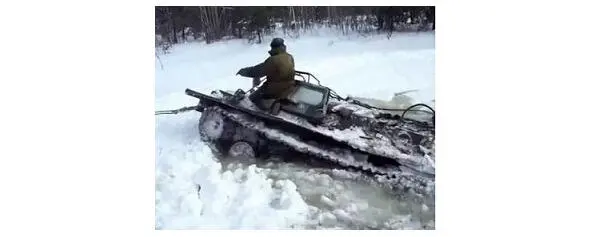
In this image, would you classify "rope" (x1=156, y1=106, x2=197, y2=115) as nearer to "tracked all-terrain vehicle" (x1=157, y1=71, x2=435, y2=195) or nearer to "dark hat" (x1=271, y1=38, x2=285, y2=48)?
"tracked all-terrain vehicle" (x1=157, y1=71, x2=435, y2=195)

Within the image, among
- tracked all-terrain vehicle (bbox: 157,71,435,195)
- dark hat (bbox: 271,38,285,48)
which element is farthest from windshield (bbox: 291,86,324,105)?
dark hat (bbox: 271,38,285,48)

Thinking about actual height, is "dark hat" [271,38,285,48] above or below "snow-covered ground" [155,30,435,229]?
above

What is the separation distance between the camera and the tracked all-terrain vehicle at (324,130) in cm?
301

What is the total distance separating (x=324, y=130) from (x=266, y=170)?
35 cm

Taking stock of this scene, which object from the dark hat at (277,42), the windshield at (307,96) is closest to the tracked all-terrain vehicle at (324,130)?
the windshield at (307,96)

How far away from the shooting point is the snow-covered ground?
296cm

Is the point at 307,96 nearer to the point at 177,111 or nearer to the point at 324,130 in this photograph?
the point at 324,130

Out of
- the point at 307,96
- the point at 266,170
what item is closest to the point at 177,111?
the point at 266,170

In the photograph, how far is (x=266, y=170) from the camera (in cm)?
300
